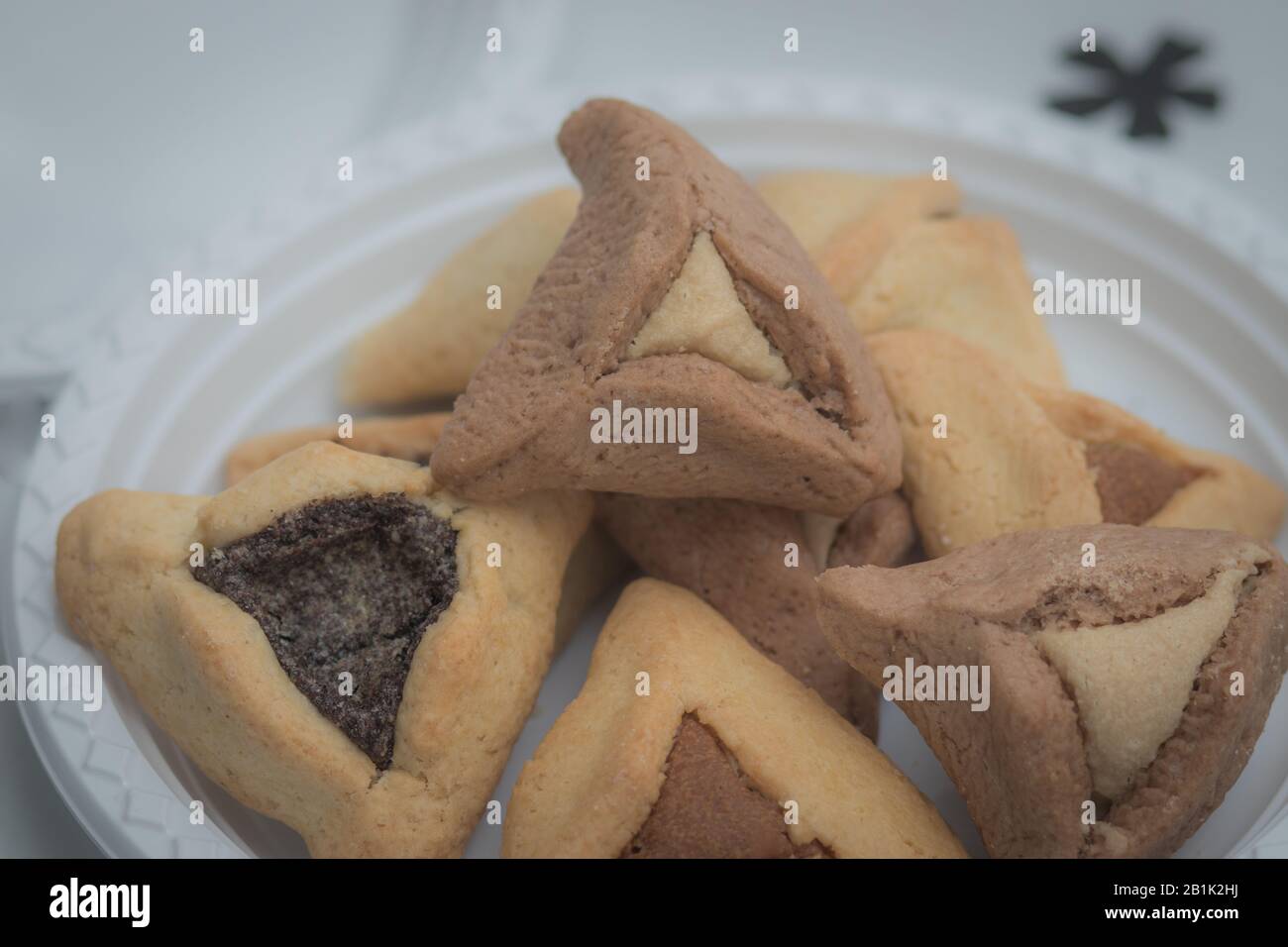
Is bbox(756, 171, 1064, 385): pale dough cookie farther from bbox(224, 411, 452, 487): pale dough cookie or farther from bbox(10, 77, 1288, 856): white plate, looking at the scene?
bbox(224, 411, 452, 487): pale dough cookie

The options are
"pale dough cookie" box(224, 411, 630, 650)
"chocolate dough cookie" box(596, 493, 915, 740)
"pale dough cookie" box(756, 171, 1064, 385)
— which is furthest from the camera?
"pale dough cookie" box(756, 171, 1064, 385)

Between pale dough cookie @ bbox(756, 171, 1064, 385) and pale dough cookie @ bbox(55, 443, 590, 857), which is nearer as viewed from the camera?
pale dough cookie @ bbox(55, 443, 590, 857)

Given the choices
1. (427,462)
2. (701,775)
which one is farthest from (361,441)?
(701,775)

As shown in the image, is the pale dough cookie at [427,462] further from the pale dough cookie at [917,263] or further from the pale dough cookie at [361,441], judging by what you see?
the pale dough cookie at [917,263]

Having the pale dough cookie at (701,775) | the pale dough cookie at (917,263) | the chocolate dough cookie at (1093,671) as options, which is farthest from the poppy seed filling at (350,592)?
the pale dough cookie at (917,263)

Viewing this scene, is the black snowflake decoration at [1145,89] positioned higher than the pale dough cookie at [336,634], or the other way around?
the black snowflake decoration at [1145,89]

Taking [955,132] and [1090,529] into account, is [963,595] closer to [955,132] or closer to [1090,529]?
[1090,529]

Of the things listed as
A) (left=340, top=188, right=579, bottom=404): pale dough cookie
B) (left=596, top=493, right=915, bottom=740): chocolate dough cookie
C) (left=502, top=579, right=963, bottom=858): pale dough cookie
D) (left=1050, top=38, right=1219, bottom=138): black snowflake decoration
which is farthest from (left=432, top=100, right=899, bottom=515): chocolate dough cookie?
(left=1050, top=38, right=1219, bottom=138): black snowflake decoration
